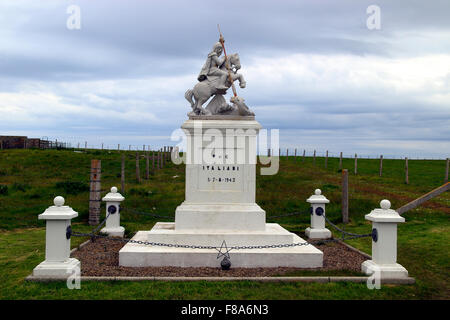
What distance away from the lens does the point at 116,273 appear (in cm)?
675

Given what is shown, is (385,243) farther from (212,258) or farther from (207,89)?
(207,89)

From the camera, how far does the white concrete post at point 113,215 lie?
10195mm

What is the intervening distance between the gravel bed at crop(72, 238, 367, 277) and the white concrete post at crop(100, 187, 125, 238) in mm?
1426

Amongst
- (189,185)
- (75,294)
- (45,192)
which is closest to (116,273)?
(75,294)

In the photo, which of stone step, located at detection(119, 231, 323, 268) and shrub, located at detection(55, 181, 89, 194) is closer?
stone step, located at detection(119, 231, 323, 268)

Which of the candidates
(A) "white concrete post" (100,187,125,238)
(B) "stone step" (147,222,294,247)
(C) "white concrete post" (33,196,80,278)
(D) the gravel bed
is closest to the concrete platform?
(D) the gravel bed

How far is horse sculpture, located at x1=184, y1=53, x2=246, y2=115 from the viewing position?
9.05m

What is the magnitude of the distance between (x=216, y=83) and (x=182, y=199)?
612 centimetres

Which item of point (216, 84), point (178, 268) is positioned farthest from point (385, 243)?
point (216, 84)

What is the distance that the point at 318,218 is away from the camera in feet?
34.1

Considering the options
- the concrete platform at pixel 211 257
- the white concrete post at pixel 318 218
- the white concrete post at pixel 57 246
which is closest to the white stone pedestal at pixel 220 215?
the concrete platform at pixel 211 257

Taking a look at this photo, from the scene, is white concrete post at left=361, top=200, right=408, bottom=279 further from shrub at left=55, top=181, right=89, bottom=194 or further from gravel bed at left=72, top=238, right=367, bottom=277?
shrub at left=55, top=181, right=89, bottom=194

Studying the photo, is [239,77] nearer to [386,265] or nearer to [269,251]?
[269,251]

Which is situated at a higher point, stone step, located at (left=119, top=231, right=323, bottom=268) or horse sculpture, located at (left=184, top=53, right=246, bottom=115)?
horse sculpture, located at (left=184, top=53, right=246, bottom=115)
